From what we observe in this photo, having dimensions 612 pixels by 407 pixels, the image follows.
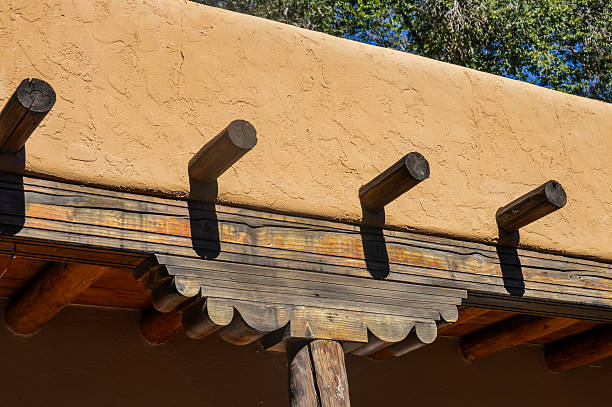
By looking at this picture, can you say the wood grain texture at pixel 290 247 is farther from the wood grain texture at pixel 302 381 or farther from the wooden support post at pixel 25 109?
the wood grain texture at pixel 302 381

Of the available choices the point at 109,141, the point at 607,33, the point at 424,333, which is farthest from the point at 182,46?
the point at 607,33

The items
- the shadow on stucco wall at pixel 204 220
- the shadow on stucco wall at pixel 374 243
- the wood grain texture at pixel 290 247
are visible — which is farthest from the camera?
the shadow on stucco wall at pixel 374 243

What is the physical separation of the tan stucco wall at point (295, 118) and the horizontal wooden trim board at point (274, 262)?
9 centimetres

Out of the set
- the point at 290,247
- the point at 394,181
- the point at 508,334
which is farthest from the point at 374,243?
the point at 508,334

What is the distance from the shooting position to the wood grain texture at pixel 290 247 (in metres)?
3.04

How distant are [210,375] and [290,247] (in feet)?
5.59

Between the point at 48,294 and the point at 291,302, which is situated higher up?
the point at 291,302

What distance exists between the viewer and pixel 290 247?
3498mm

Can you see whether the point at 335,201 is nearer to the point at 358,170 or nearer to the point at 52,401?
the point at 358,170

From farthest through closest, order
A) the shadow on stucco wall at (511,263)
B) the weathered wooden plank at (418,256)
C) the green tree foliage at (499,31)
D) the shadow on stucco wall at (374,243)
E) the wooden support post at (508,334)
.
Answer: the green tree foliage at (499,31), the wooden support post at (508,334), the shadow on stucco wall at (511,263), the shadow on stucco wall at (374,243), the weathered wooden plank at (418,256)

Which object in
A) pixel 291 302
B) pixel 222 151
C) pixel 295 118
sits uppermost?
pixel 295 118

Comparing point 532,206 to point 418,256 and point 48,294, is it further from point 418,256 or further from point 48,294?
point 48,294

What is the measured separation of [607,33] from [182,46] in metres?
11.2

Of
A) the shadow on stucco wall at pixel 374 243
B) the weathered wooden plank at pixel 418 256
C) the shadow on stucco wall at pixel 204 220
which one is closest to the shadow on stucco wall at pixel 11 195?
the weathered wooden plank at pixel 418 256
